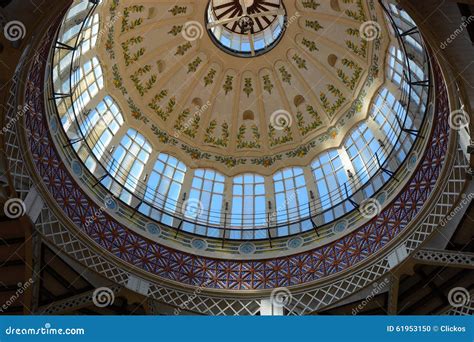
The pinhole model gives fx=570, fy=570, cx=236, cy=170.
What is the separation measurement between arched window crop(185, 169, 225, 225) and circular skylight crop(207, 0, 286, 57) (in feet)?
20.6

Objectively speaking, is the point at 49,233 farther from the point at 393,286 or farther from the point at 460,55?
the point at 460,55

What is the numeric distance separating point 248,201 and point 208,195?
1739 millimetres

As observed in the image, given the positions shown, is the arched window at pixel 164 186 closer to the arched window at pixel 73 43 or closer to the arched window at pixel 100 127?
the arched window at pixel 100 127

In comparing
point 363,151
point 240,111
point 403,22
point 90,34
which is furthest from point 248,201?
point 403,22

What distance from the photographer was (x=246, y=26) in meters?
27.1

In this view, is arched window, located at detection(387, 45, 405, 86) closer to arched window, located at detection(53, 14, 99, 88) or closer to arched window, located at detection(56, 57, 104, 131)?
arched window, located at detection(53, 14, 99, 88)

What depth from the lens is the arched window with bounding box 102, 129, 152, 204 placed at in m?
21.5

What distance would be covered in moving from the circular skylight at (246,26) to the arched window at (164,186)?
21.1ft

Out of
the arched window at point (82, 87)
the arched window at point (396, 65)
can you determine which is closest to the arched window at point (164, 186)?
the arched window at point (82, 87)

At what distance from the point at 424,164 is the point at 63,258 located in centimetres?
1154

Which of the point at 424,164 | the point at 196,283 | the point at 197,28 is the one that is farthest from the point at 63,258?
the point at 197,28

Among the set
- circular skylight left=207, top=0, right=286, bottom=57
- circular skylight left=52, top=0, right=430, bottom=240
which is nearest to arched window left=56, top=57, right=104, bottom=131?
circular skylight left=52, top=0, right=430, bottom=240

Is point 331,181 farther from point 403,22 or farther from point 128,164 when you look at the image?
point 128,164

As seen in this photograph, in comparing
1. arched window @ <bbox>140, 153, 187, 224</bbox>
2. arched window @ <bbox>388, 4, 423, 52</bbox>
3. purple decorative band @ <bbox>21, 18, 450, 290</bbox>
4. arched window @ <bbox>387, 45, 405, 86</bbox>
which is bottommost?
purple decorative band @ <bbox>21, 18, 450, 290</bbox>
